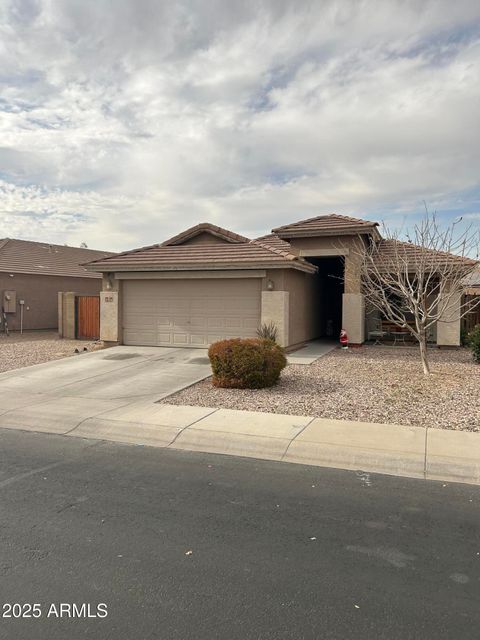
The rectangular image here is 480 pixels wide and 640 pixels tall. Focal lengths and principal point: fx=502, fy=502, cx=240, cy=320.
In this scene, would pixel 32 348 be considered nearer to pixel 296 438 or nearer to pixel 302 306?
pixel 302 306

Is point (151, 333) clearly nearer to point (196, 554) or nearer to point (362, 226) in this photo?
point (362, 226)

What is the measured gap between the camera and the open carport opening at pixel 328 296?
20984 millimetres

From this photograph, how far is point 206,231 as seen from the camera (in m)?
18.5

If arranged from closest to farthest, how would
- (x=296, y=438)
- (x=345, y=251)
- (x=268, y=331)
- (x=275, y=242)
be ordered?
(x=296, y=438)
(x=268, y=331)
(x=345, y=251)
(x=275, y=242)

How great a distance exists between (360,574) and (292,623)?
0.78 metres

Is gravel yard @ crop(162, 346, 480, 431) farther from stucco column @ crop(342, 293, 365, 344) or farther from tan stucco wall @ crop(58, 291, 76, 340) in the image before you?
tan stucco wall @ crop(58, 291, 76, 340)

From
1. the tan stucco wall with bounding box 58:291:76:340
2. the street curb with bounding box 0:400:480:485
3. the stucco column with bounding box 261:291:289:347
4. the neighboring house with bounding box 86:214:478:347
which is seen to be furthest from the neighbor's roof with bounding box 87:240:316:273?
the street curb with bounding box 0:400:480:485

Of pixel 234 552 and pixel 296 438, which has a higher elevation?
pixel 296 438

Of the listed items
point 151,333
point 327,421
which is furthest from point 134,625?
point 151,333

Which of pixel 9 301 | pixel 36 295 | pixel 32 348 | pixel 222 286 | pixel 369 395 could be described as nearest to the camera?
pixel 369 395

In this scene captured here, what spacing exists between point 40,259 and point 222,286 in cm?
1574

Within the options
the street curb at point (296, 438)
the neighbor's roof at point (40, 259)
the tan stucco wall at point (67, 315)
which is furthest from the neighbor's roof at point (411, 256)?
the neighbor's roof at point (40, 259)

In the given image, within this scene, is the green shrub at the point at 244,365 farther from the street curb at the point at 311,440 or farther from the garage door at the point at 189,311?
the garage door at the point at 189,311

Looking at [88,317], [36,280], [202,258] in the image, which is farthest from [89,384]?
[36,280]
